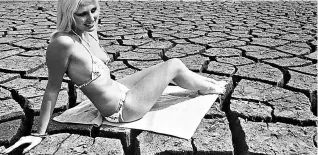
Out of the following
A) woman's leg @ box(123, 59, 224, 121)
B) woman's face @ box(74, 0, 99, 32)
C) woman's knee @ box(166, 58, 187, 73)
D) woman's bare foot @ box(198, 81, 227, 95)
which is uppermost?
woman's face @ box(74, 0, 99, 32)

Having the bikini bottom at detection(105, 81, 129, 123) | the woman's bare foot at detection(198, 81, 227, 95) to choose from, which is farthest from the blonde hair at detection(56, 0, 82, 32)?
the woman's bare foot at detection(198, 81, 227, 95)

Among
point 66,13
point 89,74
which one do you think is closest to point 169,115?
point 89,74

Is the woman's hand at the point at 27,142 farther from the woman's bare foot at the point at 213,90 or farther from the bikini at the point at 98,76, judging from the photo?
the woman's bare foot at the point at 213,90

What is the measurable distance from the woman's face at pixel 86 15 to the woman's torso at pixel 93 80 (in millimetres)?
69

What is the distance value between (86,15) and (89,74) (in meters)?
0.26

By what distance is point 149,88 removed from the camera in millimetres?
1899

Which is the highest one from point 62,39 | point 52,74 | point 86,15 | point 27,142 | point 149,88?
point 86,15

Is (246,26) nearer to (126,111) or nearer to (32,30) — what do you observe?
(32,30)

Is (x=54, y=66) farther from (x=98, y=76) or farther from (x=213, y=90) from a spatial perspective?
(x=213, y=90)

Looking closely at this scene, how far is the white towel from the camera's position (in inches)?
71.8

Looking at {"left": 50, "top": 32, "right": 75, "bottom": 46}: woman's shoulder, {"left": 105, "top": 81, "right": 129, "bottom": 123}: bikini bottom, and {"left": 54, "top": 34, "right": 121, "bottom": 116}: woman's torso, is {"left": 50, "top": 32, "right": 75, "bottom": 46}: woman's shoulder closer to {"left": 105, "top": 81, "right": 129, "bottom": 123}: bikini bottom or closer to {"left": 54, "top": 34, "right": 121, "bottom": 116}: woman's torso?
{"left": 54, "top": 34, "right": 121, "bottom": 116}: woman's torso

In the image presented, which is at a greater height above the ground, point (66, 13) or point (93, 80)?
point (66, 13)

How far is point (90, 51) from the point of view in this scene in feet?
5.84

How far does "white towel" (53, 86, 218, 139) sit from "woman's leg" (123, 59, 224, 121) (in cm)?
5
